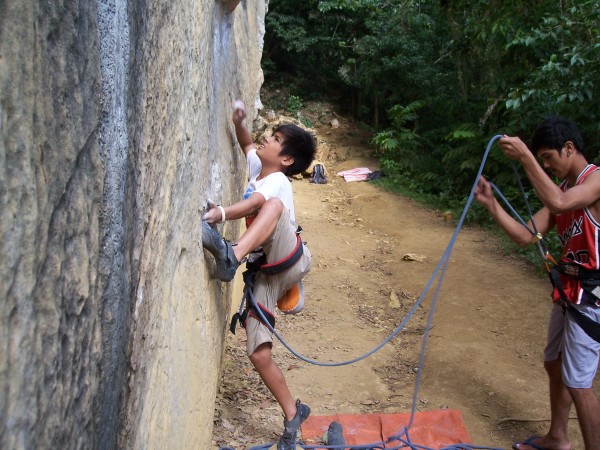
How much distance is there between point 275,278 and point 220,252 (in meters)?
0.57

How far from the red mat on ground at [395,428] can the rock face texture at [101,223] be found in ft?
3.81

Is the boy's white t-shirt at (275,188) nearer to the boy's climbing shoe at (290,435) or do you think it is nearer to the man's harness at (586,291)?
the boy's climbing shoe at (290,435)

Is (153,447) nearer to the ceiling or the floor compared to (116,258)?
nearer to the floor

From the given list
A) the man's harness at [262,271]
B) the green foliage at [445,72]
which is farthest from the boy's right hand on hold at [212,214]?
the green foliage at [445,72]

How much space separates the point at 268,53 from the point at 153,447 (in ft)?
54.7

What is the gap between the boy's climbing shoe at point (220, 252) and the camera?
256 centimetres

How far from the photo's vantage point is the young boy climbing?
2732 mm

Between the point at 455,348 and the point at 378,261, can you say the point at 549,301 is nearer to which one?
the point at 455,348

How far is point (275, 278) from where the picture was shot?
3.12 m

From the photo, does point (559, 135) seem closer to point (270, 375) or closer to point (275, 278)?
point (275, 278)

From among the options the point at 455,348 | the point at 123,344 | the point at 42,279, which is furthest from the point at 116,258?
the point at 455,348

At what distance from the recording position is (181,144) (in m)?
2.13

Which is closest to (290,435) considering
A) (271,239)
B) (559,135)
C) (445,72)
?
(271,239)

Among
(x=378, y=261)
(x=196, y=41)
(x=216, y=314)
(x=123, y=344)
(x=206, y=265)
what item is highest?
(x=196, y=41)
